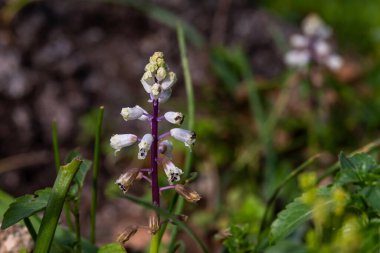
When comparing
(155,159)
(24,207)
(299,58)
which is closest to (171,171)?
(155,159)

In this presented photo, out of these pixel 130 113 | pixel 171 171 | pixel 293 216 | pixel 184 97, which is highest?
pixel 130 113

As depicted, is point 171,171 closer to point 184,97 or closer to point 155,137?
point 155,137

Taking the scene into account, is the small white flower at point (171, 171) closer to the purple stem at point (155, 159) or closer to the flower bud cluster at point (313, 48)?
the purple stem at point (155, 159)

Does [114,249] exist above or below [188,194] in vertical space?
below

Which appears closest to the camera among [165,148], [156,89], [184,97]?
[156,89]

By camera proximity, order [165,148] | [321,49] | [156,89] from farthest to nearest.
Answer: [321,49] → [165,148] → [156,89]
